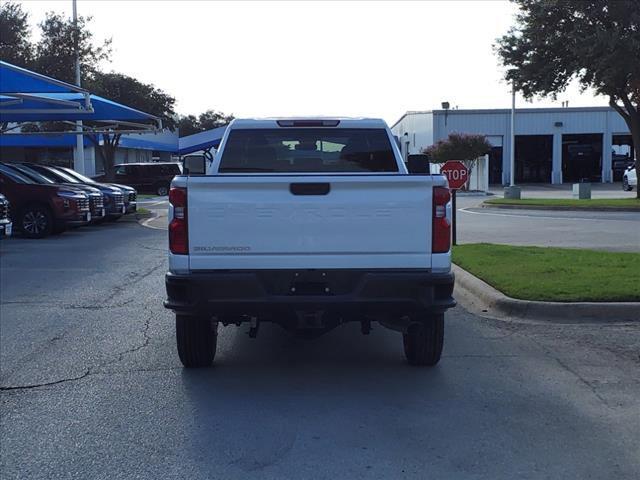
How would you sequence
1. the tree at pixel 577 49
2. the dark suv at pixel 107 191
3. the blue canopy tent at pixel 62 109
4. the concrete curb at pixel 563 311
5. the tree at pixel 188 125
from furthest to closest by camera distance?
1. the tree at pixel 188 125
2. the tree at pixel 577 49
3. the dark suv at pixel 107 191
4. the blue canopy tent at pixel 62 109
5. the concrete curb at pixel 563 311

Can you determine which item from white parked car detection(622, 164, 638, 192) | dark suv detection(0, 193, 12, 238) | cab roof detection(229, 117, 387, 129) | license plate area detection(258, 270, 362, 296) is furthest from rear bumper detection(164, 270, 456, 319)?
white parked car detection(622, 164, 638, 192)

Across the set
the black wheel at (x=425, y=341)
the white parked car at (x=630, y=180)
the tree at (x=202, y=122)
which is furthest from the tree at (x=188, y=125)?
the black wheel at (x=425, y=341)

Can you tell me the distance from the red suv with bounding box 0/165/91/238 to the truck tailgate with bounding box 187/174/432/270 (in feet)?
42.4

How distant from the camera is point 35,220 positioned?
55.8ft

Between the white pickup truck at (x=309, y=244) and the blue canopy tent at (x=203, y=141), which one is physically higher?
the blue canopy tent at (x=203, y=141)

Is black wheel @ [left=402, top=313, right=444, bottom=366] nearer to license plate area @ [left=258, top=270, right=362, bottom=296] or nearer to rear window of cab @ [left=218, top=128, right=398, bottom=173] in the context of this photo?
license plate area @ [left=258, top=270, right=362, bottom=296]

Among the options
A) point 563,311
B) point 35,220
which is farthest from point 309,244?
point 35,220

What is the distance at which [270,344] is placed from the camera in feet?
23.5

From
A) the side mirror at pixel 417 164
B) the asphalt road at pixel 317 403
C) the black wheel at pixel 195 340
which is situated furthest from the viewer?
the side mirror at pixel 417 164

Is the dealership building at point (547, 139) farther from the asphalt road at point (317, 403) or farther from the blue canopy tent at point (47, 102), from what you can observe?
the asphalt road at point (317, 403)

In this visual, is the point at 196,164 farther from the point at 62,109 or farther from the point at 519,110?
the point at 519,110

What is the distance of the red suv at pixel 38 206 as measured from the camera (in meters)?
17.0

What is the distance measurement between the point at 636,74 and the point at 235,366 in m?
21.5

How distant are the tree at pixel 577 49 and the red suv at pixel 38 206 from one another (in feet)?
55.2
